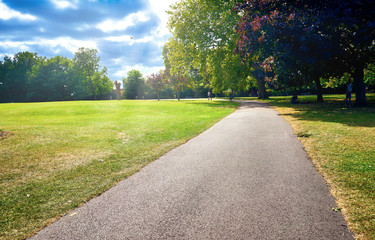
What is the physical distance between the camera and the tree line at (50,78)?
61.3 m

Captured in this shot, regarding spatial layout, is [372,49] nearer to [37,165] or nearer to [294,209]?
[294,209]

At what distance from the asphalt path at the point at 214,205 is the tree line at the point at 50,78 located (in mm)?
67089

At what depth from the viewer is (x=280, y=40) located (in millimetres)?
11711

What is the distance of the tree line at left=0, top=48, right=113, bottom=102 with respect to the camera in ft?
201

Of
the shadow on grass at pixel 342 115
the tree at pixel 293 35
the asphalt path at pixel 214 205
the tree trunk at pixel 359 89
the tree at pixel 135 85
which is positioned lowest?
the asphalt path at pixel 214 205

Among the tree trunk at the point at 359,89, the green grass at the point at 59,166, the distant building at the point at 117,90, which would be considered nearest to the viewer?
the green grass at the point at 59,166

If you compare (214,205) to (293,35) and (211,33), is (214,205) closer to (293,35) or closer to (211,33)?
(293,35)

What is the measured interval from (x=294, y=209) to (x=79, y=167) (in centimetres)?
481

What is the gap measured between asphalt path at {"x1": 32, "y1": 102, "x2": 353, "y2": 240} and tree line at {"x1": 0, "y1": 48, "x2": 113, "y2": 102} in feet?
220

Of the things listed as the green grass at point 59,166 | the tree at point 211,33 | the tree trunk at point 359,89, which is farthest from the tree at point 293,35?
the tree at point 211,33

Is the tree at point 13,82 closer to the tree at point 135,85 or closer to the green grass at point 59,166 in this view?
the tree at point 135,85

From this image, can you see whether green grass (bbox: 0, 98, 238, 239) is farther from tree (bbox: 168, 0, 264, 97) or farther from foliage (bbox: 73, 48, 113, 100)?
foliage (bbox: 73, 48, 113, 100)

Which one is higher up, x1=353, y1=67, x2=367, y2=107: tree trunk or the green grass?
x1=353, y1=67, x2=367, y2=107: tree trunk

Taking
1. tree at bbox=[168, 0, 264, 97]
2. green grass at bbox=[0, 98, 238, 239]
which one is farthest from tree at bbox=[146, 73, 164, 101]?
green grass at bbox=[0, 98, 238, 239]
